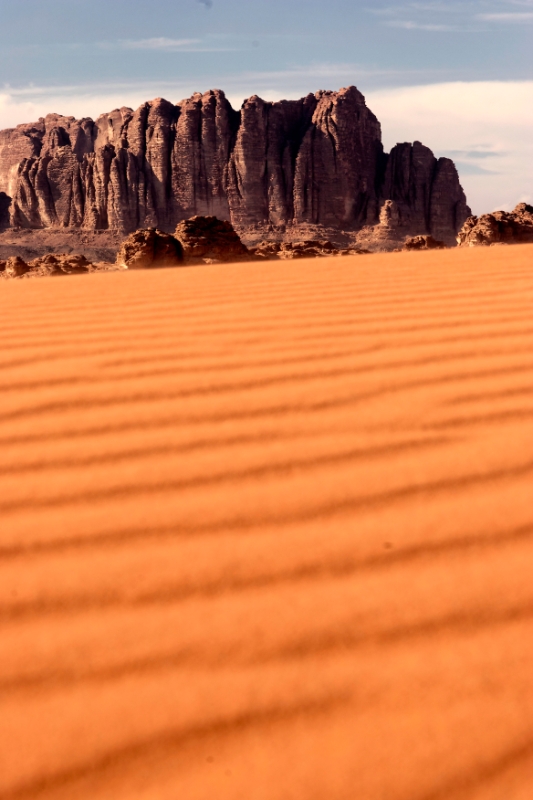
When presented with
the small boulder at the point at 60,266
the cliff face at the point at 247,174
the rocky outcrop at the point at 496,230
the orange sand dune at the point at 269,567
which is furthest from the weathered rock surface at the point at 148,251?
the cliff face at the point at 247,174

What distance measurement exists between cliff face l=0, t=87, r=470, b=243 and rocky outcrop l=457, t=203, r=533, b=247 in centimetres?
2934

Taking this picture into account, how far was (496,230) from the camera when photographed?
67.4ft

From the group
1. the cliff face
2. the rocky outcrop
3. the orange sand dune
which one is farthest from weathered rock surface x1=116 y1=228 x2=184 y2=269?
the cliff face

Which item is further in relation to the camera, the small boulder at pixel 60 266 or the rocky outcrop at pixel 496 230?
the rocky outcrop at pixel 496 230

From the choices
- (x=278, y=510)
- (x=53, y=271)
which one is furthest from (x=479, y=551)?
(x=53, y=271)

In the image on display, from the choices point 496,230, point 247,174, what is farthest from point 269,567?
point 247,174

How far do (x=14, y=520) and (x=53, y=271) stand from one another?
16837mm

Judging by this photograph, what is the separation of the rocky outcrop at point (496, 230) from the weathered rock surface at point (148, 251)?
28.0 ft

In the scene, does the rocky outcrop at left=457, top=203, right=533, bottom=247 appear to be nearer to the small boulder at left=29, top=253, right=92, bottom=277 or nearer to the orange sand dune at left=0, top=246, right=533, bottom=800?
the small boulder at left=29, top=253, right=92, bottom=277

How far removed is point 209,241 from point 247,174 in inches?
1315

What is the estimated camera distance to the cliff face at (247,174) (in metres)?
52.2

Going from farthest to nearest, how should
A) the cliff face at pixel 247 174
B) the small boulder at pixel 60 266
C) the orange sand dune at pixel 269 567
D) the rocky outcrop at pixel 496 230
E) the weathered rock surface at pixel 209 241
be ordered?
the cliff face at pixel 247 174
the weathered rock surface at pixel 209 241
the rocky outcrop at pixel 496 230
the small boulder at pixel 60 266
the orange sand dune at pixel 269 567

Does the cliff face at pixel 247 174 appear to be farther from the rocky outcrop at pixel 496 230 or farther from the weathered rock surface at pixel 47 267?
the weathered rock surface at pixel 47 267

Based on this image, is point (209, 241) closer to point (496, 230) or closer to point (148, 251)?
point (148, 251)
